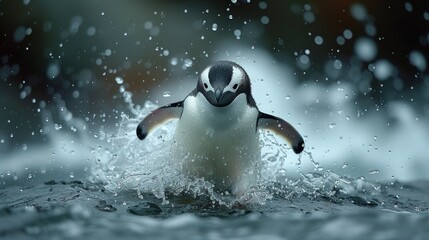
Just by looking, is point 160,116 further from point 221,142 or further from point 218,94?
point 218,94

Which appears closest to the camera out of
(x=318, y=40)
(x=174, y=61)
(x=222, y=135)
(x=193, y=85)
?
(x=222, y=135)

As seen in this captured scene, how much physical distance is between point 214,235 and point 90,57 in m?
3.49

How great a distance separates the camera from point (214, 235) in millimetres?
1957

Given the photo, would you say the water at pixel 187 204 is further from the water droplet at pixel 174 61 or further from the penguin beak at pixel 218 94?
the water droplet at pixel 174 61

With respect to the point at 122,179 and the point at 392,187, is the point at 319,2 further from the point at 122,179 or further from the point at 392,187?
the point at 122,179

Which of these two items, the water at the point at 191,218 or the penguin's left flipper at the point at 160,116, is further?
the penguin's left flipper at the point at 160,116

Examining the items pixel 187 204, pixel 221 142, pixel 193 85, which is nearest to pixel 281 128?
pixel 221 142

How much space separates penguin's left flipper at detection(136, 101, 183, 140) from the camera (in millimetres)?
3131

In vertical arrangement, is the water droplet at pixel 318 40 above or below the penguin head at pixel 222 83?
above

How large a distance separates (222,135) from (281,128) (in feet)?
1.26

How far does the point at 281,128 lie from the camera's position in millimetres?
3154

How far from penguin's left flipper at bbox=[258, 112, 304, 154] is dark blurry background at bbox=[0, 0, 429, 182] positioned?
181 cm

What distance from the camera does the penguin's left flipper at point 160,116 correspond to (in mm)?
3131

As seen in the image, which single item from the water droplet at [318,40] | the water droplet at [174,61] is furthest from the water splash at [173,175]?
the water droplet at [318,40]
